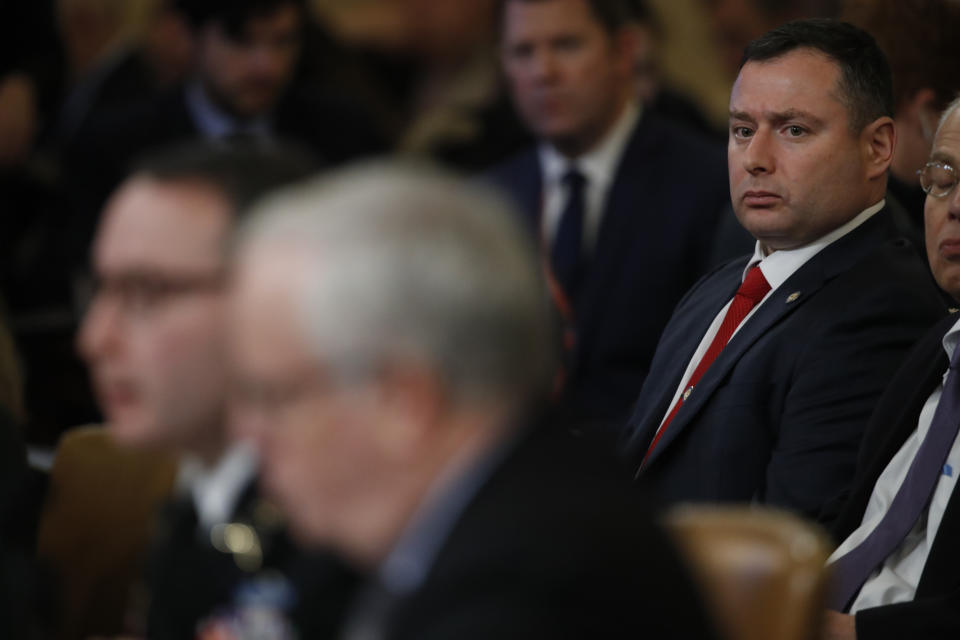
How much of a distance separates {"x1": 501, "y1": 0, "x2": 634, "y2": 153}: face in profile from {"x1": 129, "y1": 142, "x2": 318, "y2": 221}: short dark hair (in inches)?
86.7

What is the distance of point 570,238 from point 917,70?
116cm

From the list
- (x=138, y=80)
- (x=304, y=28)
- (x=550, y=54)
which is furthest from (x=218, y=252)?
(x=138, y=80)

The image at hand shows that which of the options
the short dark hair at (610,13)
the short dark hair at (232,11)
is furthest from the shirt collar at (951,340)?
the short dark hair at (232,11)

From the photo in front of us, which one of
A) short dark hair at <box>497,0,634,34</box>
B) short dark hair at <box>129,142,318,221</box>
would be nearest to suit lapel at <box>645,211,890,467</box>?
short dark hair at <box>129,142,318,221</box>

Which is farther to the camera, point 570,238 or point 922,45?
point 570,238

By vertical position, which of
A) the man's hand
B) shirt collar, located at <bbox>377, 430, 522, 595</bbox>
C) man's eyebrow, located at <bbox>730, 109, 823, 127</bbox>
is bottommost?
the man's hand

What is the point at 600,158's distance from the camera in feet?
13.5

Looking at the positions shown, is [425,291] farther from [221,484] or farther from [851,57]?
[851,57]

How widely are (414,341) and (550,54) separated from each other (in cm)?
304

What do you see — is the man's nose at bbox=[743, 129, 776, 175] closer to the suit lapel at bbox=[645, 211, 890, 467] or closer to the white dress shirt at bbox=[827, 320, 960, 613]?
the suit lapel at bbox=[645, 211, 890, 467]

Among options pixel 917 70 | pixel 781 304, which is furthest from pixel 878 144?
pixel 917 70

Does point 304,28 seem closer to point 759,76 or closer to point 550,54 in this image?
point 550,54

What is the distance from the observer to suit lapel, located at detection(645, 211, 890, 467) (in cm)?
254

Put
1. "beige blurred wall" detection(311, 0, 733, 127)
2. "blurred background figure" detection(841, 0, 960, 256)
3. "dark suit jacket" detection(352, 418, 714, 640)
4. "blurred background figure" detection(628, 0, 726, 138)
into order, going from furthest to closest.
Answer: "beige blurred wall" detection(311, 0, 733, 127)
"blurred background figure" detection(628, 0, 726, 138)
"blurred background figure" detection(841, 0, 960, 256)
"dark suit jacket" detection(352, 418, 714, 640)
